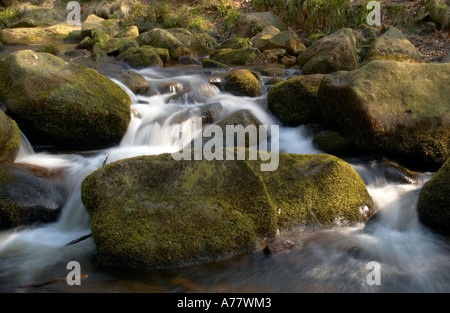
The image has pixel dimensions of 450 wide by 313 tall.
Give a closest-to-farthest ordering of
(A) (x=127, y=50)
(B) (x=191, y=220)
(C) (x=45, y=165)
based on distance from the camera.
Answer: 1. (B) (x=191, y=220)
2. (C) (x=45, y=165)
3. (A) (x=127, y=50)

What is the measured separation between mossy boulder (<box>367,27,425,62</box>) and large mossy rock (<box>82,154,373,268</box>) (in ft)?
23.6

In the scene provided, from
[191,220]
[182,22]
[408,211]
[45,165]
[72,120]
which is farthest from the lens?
[182,22]

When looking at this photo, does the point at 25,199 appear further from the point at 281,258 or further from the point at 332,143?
the point at 332,143

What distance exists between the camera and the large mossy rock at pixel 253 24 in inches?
600

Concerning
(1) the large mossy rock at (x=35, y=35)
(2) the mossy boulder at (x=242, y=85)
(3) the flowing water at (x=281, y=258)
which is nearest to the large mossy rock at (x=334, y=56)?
(2) the mossy boulder at (x=242, y=85)

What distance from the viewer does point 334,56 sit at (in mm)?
9453

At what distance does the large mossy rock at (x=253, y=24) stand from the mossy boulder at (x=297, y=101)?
8659mm

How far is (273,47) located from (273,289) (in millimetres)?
10905

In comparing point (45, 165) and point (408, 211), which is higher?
point (45, 165)

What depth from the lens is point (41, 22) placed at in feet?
61.4

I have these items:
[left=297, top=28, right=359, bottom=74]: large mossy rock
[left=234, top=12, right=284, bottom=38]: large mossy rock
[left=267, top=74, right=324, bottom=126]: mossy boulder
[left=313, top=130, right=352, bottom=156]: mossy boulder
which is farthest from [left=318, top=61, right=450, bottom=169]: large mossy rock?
[left=234, top=12, right=284, bottom=38]: large mossy rock

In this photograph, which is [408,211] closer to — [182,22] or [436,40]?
[436,40]

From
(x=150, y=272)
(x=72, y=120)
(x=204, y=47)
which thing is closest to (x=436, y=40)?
(x=204, y=47)

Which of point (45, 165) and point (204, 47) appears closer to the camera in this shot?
point (45, 165)
